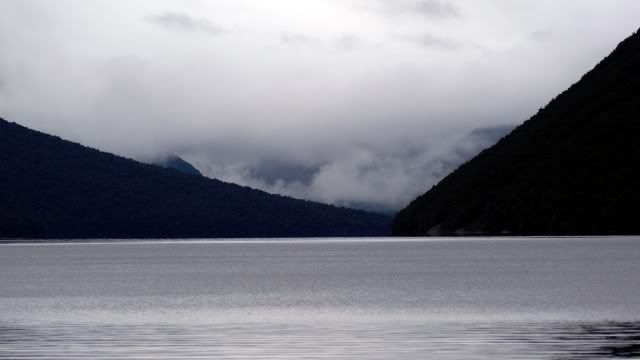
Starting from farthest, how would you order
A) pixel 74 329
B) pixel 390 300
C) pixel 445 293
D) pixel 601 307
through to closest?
pixel 445 293
pixel 390 300
pixel 601 307
pixel 74 329

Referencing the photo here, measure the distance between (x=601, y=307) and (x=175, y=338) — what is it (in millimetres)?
30411

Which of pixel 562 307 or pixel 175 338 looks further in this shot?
pixel 562 307

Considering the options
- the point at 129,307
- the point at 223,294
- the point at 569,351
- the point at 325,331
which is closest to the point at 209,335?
the point at 325,331

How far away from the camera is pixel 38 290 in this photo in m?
108

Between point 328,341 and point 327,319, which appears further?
point 327,319

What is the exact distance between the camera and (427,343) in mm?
50656

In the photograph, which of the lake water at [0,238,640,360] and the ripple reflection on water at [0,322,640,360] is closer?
the ripple reflection on water at [0,322,640,360]

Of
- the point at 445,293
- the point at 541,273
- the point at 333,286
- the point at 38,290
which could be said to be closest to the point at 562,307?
the point at 445,293

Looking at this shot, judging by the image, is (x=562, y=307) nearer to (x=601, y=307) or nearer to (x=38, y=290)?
(x=601, y=307)

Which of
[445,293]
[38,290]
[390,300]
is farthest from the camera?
[38,290]

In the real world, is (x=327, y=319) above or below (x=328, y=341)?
above

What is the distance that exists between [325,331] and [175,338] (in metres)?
7.48

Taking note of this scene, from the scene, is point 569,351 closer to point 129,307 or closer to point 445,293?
point 129,307

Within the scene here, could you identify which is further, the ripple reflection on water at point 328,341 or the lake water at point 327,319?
the lake water at point 327,319
